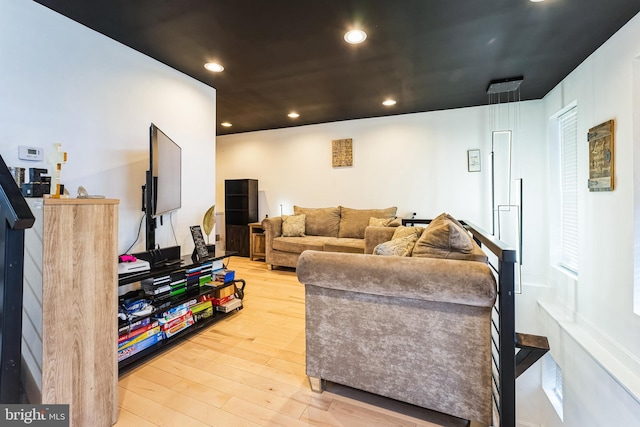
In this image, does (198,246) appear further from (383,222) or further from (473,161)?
(473,161)

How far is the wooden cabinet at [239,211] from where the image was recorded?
5.36 m

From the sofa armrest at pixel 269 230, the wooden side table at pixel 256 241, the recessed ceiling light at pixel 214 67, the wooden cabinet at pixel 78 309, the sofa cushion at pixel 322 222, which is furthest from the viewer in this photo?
the wooden side table at pixel 256 241

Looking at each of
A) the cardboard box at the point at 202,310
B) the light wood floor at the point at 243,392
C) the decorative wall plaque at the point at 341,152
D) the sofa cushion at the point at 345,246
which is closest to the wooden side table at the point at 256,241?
the sofa cushion at the point at 345,246

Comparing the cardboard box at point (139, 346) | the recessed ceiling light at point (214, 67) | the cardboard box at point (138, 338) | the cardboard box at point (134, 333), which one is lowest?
the cardboard box at point (139, 346)

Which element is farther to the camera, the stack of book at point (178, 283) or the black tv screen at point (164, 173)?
the stack of book at point (178, 283)

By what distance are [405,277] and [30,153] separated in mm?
2406

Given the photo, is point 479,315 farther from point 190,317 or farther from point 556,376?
point 556,376

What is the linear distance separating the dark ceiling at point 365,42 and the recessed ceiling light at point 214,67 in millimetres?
53

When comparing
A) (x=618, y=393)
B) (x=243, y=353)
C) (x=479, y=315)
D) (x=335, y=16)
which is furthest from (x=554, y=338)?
(x=335, y=16)

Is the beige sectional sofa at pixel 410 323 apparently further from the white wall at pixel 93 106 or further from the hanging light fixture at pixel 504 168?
the hanging light fixture at pixel 504 168

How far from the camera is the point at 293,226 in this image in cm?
457

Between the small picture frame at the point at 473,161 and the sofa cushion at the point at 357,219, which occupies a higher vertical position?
the small picture frame at the point at 473,161

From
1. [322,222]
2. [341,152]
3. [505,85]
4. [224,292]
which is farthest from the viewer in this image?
[341,152]

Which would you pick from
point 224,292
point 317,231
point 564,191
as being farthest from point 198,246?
point 564,191
